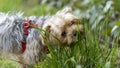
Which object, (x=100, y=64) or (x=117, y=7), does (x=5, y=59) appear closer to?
(x=100, y=64)

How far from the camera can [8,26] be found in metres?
5.95

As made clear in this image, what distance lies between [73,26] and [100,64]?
583 mm

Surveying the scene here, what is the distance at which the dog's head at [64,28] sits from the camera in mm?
5414

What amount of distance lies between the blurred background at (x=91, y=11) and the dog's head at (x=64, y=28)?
0.43 ft

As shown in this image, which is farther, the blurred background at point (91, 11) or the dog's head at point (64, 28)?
the blurred background at point (91, 11)

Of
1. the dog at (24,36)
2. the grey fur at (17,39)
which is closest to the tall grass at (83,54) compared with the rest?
the dog at (24,36)

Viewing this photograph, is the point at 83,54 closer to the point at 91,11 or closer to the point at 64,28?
the point at 64,28

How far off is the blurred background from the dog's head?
0.43 feet

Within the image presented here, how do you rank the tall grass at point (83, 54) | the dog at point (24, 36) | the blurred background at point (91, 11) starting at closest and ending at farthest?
the tall grass at point (83, 54)
the dog at point (24, 36)
the blurred background at point (91, 11)

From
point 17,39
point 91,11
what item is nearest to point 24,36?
point 17,39

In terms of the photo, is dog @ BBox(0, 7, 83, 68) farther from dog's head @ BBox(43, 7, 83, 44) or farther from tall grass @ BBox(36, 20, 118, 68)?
tall grass @ BBox(36, 20, 118, 68)

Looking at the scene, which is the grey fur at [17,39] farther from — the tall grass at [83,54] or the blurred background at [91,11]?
the blurred background at [91,11]

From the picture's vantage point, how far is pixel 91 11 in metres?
7.51

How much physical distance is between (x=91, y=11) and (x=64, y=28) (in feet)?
6.92
